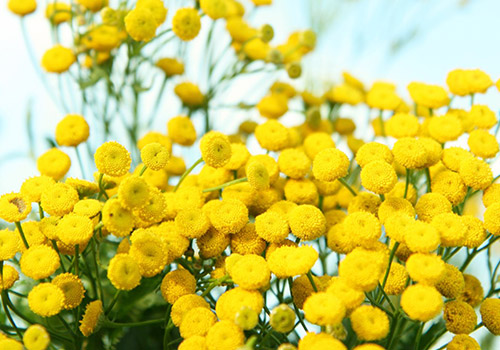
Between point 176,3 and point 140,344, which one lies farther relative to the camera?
point 176,3

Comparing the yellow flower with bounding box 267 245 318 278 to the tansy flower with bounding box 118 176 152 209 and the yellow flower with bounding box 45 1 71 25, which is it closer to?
the tansy flower with bounding box 118 176 152 209

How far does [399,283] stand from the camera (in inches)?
21.9

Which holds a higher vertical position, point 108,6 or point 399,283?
point 108,6

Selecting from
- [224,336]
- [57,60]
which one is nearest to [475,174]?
[224,336]

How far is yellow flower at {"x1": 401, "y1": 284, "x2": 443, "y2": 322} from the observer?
1.58 feet

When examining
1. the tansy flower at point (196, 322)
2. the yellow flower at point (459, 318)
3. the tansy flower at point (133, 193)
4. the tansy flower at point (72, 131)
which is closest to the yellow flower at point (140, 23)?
the tansy flower at point (72, 131)

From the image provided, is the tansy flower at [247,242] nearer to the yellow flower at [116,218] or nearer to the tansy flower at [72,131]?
the yellow flower at [116,218]

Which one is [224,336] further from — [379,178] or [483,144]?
[483,144]

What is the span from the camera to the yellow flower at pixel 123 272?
52 centimetres

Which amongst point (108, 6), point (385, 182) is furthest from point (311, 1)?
point (385, 182)

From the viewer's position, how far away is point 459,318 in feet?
1.83

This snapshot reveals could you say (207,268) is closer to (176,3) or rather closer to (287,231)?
(287,231)

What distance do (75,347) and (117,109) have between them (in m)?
0.38

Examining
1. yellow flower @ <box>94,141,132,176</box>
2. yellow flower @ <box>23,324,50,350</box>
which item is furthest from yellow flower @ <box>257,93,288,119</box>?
yellow flower @ <box>23,324,50,350</box>
